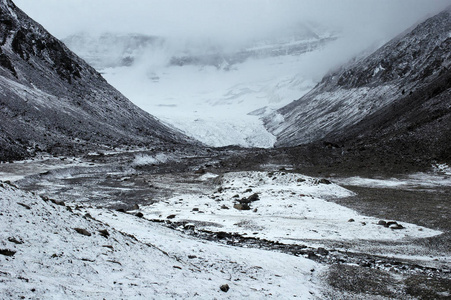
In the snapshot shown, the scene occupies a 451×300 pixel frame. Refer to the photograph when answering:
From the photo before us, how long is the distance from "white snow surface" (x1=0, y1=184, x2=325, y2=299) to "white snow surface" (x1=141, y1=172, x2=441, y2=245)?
5207 mm

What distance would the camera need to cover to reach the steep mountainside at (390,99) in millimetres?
63594

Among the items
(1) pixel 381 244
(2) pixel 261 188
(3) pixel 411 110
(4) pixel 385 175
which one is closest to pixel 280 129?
(3) pixel 411 110

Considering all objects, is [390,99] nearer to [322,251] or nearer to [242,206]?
[242,206]

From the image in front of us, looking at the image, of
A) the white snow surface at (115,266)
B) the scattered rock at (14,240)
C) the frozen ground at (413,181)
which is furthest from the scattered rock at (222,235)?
the frozen ground at (413,181)

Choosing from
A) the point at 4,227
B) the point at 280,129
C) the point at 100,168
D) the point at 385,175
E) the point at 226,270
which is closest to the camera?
the point at 4,227

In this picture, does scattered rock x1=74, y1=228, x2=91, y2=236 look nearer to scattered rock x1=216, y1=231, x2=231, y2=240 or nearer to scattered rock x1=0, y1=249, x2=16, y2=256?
scattered rock x1=0, y1=249, x2=16, y2=256

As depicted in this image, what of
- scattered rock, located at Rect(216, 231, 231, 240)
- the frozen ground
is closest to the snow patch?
the frozen ground

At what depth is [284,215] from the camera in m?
23.9

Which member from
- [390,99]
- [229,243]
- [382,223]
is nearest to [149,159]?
[229,243]

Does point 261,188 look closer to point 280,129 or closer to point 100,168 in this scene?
point 100,168

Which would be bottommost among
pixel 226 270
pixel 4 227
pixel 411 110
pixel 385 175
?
pixel 226 270

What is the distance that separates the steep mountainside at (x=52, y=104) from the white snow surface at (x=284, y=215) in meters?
31.0

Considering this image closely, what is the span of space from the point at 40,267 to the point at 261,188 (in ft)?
88.7

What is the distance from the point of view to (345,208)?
25047 millimetres
